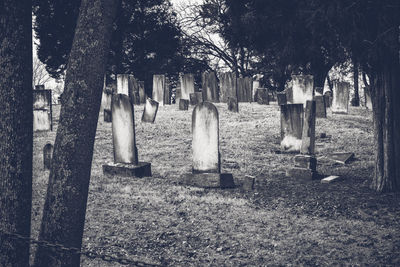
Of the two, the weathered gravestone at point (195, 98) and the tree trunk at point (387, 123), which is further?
the weathered gravestone at point (195, 98)

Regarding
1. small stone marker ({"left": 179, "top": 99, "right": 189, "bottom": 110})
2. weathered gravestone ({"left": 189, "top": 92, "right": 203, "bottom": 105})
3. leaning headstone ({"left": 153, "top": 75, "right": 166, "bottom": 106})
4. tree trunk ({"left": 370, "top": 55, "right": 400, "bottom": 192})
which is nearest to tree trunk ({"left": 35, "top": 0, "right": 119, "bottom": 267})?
tree trunk ({"left": 370, "top": 55, "right": 400, "bottom": 192})

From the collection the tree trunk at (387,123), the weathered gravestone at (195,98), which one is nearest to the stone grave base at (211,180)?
the tree trunk at (387,123)

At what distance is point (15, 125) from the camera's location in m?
3.74

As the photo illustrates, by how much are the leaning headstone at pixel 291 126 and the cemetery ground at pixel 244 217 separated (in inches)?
14.6

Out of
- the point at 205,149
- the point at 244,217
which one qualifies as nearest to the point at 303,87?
the point at 205,149

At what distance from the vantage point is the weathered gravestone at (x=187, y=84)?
18.4 m

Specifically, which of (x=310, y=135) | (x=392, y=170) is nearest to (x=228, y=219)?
(x=392, y=170)

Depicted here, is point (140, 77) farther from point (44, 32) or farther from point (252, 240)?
point (252, 240)

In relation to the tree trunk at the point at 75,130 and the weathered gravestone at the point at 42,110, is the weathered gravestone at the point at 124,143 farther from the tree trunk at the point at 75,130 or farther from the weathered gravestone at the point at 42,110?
the weathered gravestone at the point at 42,110

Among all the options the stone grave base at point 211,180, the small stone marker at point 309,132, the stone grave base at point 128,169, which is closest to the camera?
the stone grave base at point 211,180

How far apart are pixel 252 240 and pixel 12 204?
2.68m

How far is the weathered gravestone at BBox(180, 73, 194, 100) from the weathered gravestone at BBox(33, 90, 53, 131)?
6.71 m

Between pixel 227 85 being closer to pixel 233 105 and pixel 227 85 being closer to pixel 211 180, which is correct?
pixel 233 105

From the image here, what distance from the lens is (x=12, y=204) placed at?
3771 millimetres
